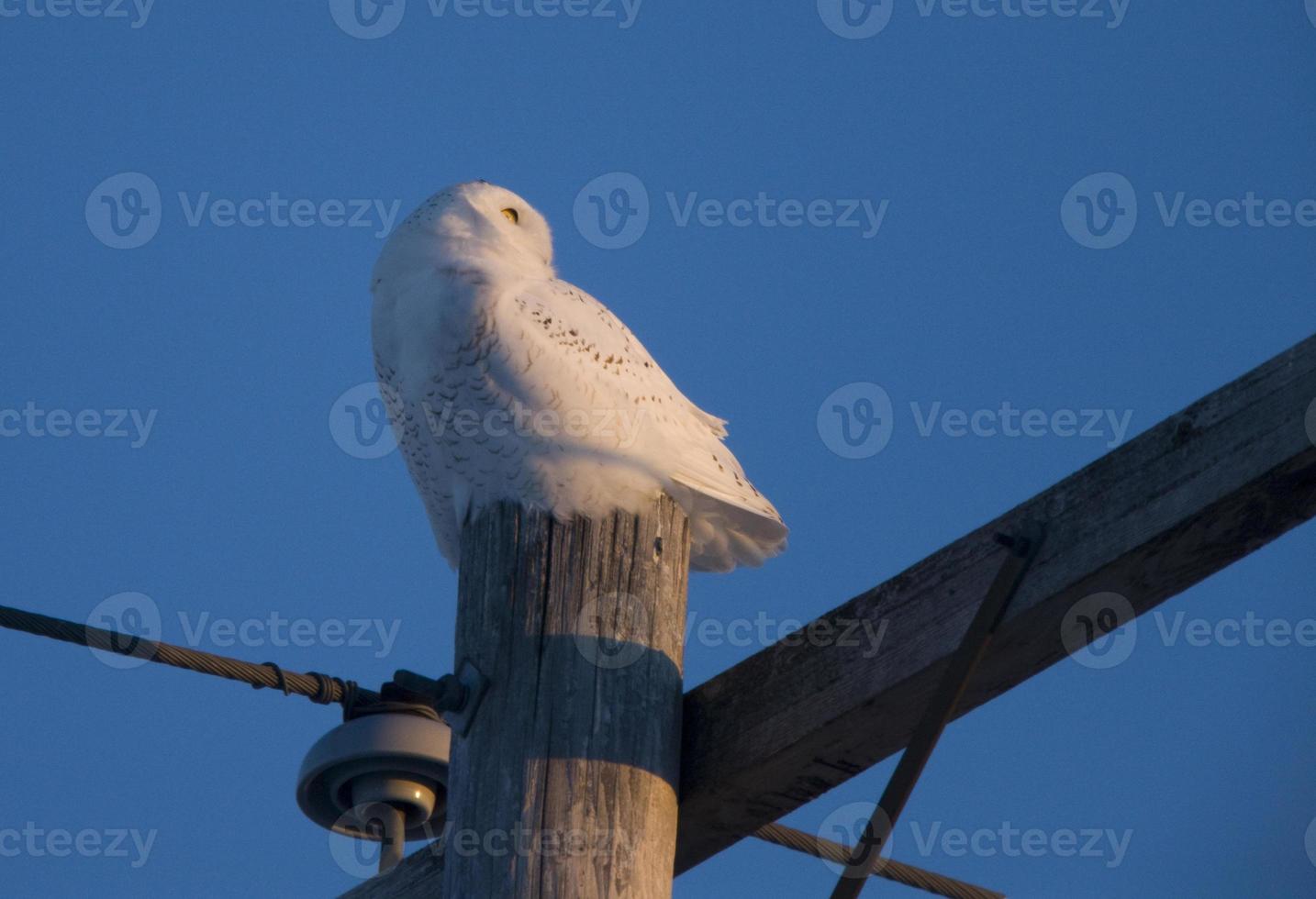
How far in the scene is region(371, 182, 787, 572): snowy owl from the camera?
3301 millimetres

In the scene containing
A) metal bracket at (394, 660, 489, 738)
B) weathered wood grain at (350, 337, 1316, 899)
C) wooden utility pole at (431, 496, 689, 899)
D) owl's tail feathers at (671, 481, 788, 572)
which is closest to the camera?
weathered wood grain at (350, 337, 1316, 899)

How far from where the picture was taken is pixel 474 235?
4.41 metres

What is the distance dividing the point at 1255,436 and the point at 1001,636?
517mm

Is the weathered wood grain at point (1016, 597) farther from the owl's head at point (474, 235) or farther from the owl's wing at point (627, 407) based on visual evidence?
the owl's head at point (474, 235)

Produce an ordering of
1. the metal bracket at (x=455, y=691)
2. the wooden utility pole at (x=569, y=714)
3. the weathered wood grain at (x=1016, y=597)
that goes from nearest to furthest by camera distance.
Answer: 1. the weathered wood grain at (x=1016, y=597)
2. the wooden utility pole at (x=569, y=714)
3. the metal bracket at (x=455, y=691)

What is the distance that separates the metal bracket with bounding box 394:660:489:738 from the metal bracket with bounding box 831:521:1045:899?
30.2 inches

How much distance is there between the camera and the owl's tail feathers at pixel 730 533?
3.51m

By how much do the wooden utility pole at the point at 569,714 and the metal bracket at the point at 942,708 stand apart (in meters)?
0.40

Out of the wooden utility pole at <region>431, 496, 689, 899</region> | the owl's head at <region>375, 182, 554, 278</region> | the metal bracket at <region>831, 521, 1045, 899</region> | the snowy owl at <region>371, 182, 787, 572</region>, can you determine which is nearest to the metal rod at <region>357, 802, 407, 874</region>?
the snowy owl at <region>371, 182, 787, 572</region>

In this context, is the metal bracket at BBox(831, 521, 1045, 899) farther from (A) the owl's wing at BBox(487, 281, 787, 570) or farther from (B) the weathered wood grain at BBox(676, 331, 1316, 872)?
(A) the owl's wing at BBox(487, 281, 787, 570)

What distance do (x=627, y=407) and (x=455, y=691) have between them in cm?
94

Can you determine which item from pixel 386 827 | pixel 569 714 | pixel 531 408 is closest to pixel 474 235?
pixel 531 408

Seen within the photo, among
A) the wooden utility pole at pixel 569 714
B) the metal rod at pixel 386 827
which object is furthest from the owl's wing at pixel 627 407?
the metal rod at pixel 386 827

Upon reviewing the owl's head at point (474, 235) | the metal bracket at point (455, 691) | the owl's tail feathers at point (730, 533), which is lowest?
the metal bracket at point (455, 691)
